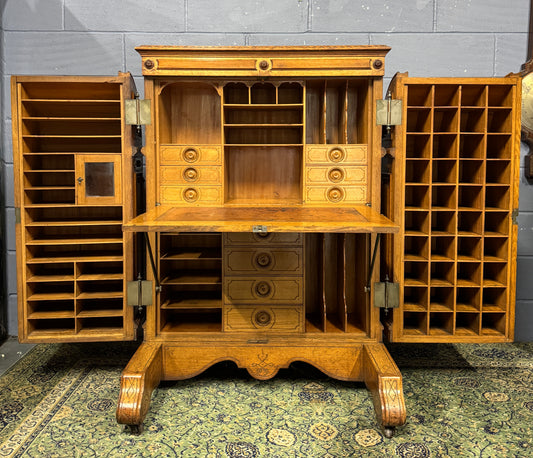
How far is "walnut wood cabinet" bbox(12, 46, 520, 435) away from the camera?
7.57ft

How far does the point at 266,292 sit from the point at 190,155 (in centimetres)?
90

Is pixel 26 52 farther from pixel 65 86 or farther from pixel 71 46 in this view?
pixel 65 86

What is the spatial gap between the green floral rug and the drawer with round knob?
42.8 inches

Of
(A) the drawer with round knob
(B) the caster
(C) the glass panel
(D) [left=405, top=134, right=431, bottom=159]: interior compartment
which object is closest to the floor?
(B) the caster

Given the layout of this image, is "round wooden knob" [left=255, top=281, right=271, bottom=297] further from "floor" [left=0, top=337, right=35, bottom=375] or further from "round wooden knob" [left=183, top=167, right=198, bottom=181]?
"floor" [left=0, top=337, right=35, bottom=375]

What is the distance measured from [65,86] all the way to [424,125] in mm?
2105

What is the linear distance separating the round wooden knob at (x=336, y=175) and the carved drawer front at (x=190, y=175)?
630mm

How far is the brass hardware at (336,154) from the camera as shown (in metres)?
2.38

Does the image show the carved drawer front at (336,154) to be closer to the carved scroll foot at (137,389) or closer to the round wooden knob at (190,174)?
the round wooden knob at (190,174)

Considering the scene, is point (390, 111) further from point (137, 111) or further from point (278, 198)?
point (137, 111)

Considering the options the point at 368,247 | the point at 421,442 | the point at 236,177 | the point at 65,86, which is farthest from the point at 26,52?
the point at 421,442

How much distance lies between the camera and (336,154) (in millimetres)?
2383

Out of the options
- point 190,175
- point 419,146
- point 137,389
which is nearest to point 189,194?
point 190,175

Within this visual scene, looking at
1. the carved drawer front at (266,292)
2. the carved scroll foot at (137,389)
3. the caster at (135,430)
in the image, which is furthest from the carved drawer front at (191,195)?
the caster at (135,430)
